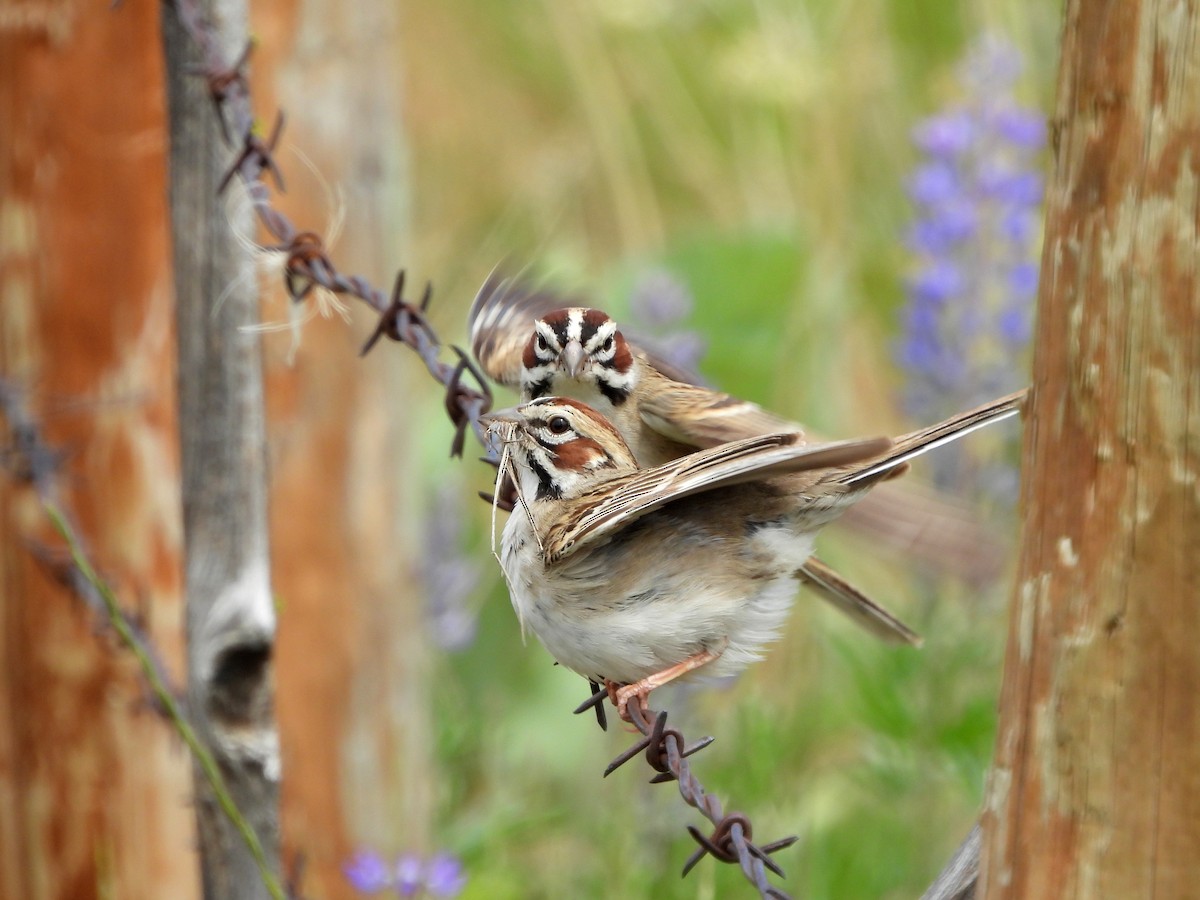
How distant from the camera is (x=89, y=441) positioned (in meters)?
4.42

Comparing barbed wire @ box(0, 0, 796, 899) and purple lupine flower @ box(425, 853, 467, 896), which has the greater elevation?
barbed wire @ box(0, 0, 796, 899)

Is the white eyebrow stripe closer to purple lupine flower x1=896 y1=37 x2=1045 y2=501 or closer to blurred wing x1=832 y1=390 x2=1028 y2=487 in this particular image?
blurred wing x1=832 y1=390 x2=1028 y2=487

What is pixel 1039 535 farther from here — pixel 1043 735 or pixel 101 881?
pixel 101 881

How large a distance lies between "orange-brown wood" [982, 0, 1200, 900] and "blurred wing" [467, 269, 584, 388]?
7.33ft

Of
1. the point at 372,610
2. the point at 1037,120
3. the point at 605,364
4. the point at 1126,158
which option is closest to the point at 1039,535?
the point at 1126,158

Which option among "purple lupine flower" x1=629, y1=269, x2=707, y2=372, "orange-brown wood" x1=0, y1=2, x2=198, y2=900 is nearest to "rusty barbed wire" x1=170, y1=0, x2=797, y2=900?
"orange-brown wood" x1=0, y1=2, x2=198, y2=900

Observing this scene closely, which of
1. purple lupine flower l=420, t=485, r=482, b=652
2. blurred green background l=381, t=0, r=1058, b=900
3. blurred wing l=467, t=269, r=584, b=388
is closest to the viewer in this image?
blurred wing l=467, t=269, r=584, b=388

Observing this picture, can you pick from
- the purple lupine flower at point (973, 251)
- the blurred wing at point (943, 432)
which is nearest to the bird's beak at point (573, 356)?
the blurred wing at point (943, 432)

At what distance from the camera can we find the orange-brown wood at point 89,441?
4.30m

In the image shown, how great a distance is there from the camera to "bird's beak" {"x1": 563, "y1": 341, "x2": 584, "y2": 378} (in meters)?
3.80

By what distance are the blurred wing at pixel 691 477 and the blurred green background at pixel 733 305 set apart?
1274 mm

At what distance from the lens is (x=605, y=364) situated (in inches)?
156

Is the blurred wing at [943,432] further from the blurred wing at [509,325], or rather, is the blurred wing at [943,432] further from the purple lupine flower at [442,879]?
the purple lupine flower at [442,879]

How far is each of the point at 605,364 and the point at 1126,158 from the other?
237 cm
